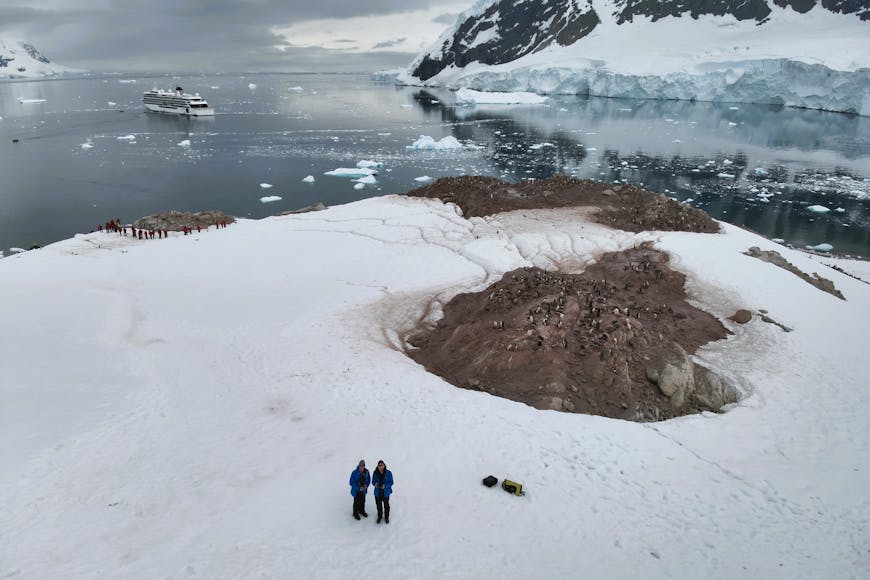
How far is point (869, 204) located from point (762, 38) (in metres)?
109

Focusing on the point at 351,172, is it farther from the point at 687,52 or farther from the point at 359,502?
the point at 687,52

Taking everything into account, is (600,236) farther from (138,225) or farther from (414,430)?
(138,225)

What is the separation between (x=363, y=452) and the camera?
13547 millimetres

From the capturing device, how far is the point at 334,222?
36406 millimetres

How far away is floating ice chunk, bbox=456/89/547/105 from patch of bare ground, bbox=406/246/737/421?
13902 cm

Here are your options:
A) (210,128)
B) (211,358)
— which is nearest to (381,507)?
(211,358)

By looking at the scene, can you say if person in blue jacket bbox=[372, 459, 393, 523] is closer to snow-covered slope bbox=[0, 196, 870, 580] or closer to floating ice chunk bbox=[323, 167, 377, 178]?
snow-covered slope bbox=[0, 196, 870, 580]

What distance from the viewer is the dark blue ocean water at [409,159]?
51.7 meters

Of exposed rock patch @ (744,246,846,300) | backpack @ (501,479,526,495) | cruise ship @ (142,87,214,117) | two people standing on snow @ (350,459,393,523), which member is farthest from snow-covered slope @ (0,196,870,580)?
cruise ship @ (142,87,214,117)

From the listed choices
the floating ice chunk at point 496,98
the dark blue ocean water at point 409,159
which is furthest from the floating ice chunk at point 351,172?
the floating ice chunk at point 496,98

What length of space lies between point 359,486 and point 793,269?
27.1m

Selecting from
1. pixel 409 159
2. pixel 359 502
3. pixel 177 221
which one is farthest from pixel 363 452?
pixel 409 159

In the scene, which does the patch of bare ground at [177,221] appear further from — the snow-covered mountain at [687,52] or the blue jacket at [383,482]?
the snow-covered mountain at [687,52]

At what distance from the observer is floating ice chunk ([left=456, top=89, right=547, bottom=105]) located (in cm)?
15138
